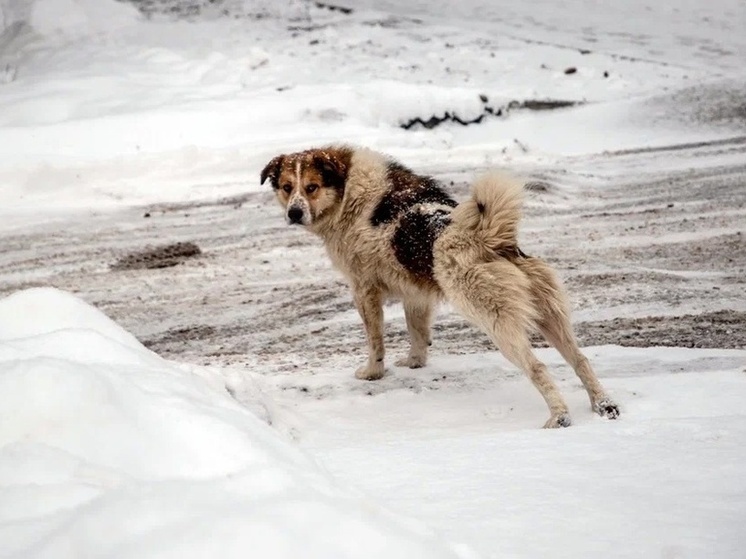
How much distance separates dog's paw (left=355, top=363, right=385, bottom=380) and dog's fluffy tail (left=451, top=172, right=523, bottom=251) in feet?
4.82

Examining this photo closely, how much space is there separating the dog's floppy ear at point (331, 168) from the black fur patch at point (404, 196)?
1.16ft

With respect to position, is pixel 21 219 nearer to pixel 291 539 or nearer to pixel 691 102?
pixel 291 539

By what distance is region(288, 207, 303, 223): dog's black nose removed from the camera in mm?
6262

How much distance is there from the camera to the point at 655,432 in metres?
3.62

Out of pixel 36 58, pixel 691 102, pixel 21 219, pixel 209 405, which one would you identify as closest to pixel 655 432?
pixel 209 405

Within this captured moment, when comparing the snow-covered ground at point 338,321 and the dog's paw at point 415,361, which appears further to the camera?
the dog's paw at point 415,361

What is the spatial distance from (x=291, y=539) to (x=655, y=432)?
223 centimetres

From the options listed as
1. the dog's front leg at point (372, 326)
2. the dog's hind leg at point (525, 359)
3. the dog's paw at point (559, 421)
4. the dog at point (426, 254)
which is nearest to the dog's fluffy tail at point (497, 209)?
the dog at point (426, 254)

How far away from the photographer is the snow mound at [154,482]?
1.88 m

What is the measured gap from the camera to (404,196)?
5.93 m

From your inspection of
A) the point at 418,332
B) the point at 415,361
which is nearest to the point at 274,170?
the point at 418,332

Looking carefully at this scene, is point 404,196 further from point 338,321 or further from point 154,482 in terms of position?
point 154,482

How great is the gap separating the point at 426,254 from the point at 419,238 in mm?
159

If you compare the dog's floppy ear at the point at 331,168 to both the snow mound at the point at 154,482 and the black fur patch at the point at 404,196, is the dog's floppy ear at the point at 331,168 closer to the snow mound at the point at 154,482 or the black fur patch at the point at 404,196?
the black fur patch at the point at 404,196
